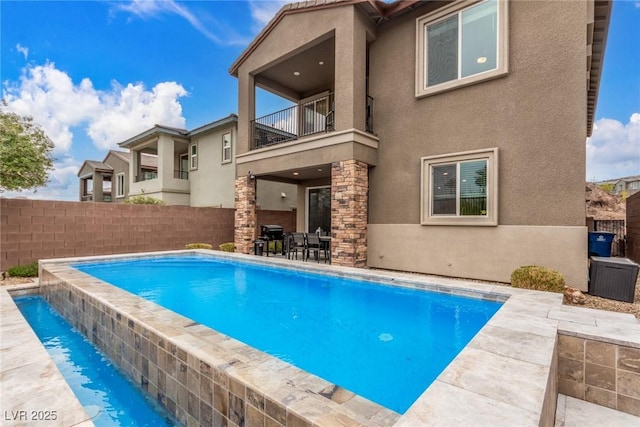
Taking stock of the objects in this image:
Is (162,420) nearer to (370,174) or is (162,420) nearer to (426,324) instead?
(426,324)

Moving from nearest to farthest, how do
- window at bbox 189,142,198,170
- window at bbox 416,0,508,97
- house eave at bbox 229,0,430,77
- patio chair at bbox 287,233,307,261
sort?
window at bbox 416,0,508,97 < house eave at bbox 229,0,430,77 < patio chair at bbox 287,233,307,261 < window at bbox 189,142,198,170

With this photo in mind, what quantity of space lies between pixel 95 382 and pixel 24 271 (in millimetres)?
7504

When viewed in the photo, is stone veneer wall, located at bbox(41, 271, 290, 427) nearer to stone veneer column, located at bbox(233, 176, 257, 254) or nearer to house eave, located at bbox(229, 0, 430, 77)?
stone veneer column, located at bbox(233, 176, 257, 254)

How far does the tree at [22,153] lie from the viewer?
9344 millimetres

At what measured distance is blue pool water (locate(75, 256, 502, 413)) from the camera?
3584 millimetres

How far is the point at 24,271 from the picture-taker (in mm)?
8875

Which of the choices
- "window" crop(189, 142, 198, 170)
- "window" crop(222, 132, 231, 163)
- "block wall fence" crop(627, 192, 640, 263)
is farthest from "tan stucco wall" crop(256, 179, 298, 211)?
"block wall fence" crop(627, 192, 640, 263)

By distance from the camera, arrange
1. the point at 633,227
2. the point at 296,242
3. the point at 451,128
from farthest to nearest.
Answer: the point at 296,242 → the point at 633,227 → the point at 451,128

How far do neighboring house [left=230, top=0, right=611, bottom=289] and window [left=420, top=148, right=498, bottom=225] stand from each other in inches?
1.0

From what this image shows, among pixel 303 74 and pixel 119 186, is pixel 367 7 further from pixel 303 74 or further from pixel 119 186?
pixel 119 186

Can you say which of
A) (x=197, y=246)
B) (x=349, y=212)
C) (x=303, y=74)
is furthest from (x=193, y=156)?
(x=349, y=212)

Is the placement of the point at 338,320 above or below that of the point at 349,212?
below

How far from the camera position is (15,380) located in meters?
2.84

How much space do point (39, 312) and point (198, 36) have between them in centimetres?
1655
